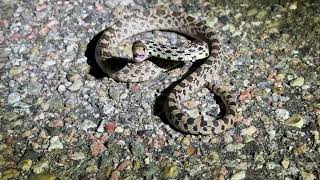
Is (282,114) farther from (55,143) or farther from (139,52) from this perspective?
(55,143)

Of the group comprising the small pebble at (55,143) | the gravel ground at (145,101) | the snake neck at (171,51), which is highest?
the snake neck at (171,51)

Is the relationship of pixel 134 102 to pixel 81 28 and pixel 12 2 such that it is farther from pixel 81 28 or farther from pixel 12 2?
pixel 12 2

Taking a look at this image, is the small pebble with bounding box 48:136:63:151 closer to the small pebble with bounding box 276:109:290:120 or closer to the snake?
the snake

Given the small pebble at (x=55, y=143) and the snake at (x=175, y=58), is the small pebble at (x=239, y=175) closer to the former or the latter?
the snake at (x=175, y=58)

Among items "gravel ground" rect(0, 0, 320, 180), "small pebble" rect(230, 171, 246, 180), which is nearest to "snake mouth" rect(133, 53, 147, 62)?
"gravel ground" rect(0, 0, 320, 180)

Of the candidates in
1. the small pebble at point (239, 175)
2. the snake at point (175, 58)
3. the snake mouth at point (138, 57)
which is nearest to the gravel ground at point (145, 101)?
the small pebble at point (239, 175)

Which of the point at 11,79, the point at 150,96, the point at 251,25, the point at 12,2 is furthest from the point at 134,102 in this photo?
the point at 12,2
